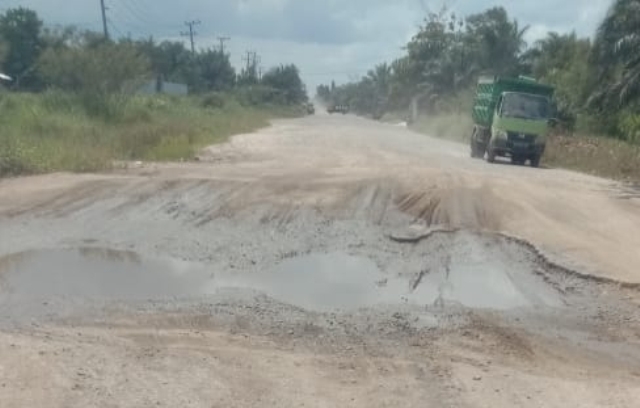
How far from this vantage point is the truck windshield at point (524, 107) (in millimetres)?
30656

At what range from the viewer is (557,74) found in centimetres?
4969

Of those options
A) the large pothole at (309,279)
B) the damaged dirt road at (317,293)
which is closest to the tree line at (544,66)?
the damaged dirt road at (317,293)

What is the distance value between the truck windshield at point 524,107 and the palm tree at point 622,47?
2414 mm

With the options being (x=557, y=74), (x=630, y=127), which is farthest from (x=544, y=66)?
(x=630, y=127)

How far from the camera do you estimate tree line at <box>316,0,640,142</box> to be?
30.9 m

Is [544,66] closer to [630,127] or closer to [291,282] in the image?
[630,127]

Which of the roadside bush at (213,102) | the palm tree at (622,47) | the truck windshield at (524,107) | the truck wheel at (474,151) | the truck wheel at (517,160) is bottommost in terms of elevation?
the roadside bush at (213,102)

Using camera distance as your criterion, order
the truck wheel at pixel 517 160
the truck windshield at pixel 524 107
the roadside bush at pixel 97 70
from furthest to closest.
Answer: the roadside bush at pixel 97 70 → the truck wheel at pixel 517 160 → the truck windshield at pixel 524 107

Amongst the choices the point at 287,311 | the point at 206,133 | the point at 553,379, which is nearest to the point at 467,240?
the point at 287,311

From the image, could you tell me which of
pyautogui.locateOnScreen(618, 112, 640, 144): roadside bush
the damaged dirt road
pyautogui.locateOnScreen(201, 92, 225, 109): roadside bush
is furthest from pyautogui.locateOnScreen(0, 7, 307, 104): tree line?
the damaged dirt road

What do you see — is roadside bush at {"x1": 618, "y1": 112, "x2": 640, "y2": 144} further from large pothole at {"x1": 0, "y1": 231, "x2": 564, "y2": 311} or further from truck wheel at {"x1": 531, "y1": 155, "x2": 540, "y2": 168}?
large pothole at {"x1": 0, "y1": 231, "x2": 564, "y2": 311}

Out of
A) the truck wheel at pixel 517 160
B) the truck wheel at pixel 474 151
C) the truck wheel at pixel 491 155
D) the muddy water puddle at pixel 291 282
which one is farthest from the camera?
the truck wheel at pixel 474 151

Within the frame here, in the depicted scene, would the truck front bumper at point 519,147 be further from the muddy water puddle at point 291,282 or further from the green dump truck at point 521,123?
the muddy water puddle at point 291,282

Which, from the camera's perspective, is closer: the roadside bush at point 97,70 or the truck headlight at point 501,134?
the truck headlight at point 501,134
